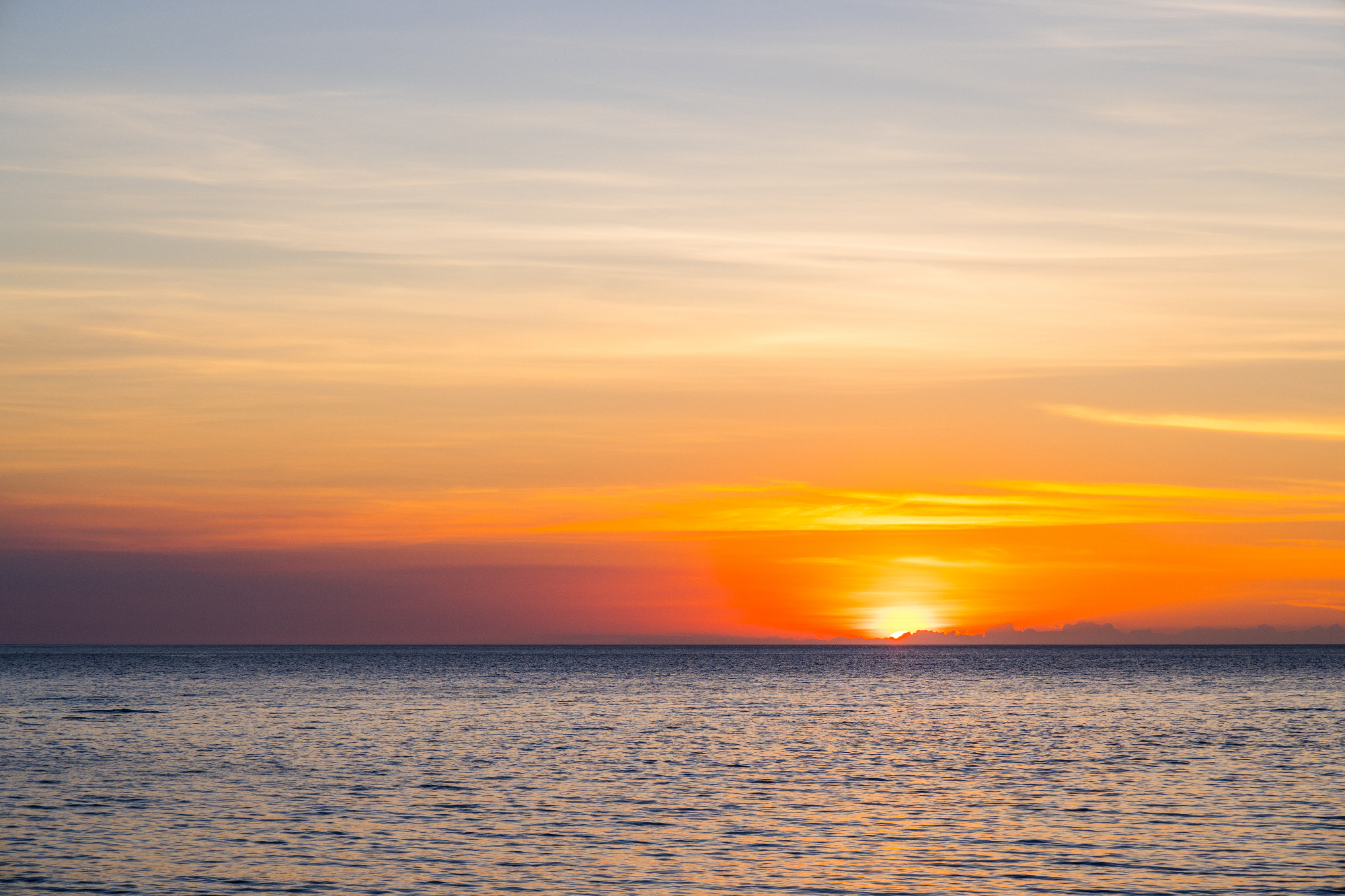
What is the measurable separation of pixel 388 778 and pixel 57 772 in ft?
44.2

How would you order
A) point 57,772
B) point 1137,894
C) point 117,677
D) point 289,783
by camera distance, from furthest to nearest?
point 117,677 → point 57,772 → point 289,783 → point 1137,894

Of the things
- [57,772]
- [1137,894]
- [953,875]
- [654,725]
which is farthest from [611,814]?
[654,725]

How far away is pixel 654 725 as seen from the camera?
76.1 metres

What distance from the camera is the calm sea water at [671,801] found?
103ft

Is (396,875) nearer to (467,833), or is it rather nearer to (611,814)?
(467,833)

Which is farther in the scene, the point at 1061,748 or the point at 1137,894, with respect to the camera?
the point at 1061,748

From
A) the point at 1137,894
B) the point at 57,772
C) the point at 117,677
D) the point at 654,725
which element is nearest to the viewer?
the point at 1137,894

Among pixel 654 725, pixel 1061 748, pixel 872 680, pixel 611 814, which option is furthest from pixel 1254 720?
pixel 872 680

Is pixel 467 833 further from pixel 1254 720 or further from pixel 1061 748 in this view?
pixel 1254 720

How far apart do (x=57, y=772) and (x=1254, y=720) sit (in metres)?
66.0

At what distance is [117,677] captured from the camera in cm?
15462

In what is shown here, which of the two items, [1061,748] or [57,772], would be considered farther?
[1061,748]

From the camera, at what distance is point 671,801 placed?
4322 cm

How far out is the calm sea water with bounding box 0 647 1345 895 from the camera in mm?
31422
